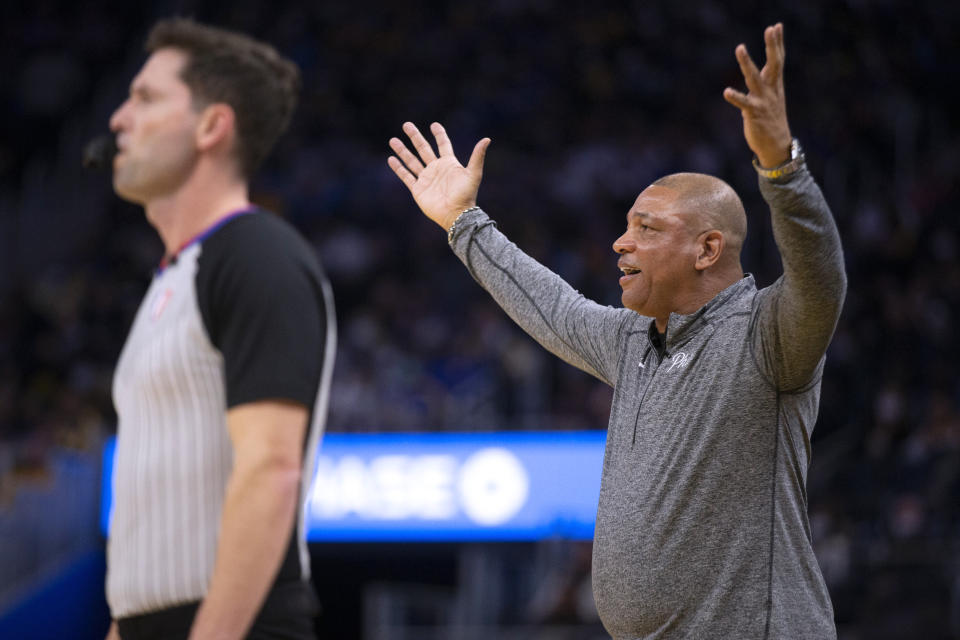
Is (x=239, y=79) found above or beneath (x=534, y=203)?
beneath

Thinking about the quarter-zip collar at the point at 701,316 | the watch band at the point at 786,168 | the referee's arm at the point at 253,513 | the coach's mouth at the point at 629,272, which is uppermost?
the watch band at the point at 786,168

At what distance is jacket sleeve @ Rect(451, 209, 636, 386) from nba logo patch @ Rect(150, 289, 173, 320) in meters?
0.74

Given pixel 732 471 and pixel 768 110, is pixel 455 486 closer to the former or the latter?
pixel 732 471

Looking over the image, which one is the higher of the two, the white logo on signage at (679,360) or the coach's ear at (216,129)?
the coach's ear at (216,129)

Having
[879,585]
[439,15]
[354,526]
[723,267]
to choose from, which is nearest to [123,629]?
[723,267]

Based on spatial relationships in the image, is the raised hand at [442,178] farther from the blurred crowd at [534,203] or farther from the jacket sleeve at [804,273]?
the blurred crowd at [534,203]

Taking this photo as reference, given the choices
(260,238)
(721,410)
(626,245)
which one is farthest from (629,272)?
(260,238)

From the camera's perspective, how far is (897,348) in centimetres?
1141

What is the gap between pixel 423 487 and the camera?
35.4 feet

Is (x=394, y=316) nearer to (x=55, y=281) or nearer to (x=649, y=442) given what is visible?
(x=55, y=281)

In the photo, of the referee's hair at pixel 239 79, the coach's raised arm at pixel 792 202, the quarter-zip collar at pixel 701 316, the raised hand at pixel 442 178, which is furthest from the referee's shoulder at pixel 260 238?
the coach's raised arm at pixel 792 202

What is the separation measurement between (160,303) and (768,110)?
1281 mm

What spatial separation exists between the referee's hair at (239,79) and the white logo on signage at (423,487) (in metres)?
8.08

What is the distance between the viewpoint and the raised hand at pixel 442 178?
296 cm
